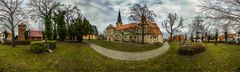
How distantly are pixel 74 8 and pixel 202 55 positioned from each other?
37.0 m

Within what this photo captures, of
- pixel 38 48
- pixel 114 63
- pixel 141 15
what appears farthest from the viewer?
pixel 141 15

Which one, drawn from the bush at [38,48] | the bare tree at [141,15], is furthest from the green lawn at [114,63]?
the bare tree at [141,15]

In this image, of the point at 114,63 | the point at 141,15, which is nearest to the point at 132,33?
the point at 141,15

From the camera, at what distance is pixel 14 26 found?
42.7 m

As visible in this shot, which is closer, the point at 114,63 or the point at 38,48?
the point at 114,63

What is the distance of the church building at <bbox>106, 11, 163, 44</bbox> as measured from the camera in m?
68.8

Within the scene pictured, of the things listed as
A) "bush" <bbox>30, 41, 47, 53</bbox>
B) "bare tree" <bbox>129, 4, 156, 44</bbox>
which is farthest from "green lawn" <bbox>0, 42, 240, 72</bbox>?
"bare tree" <bbox>129, 4, 156, 44</bbox>

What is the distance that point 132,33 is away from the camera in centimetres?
7238

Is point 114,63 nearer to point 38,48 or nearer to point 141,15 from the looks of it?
point 38,48

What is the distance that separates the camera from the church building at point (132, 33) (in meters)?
68.8

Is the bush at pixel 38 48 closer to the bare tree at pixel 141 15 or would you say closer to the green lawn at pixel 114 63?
the green lawn at pixel 114 63

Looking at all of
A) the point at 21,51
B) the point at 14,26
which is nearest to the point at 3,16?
the point at 14,26

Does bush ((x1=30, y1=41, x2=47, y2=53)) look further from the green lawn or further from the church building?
the church building

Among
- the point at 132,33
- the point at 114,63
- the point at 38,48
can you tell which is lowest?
the point at 114,63
